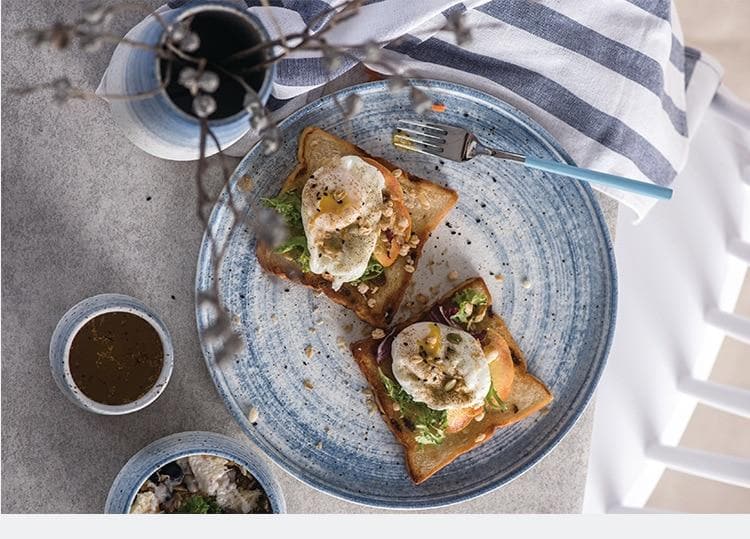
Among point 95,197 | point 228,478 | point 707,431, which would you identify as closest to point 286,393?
point 228,478

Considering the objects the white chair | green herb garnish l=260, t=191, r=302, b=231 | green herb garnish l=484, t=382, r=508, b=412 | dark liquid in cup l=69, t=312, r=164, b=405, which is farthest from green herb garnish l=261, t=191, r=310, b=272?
the white chair

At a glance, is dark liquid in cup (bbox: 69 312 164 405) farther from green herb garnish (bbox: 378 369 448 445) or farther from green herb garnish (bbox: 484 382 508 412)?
green herb garnish (bbox: 484 382 508 412)

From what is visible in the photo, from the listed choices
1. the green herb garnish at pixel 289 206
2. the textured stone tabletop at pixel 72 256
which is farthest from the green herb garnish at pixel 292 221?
the textured stone tabletop at pixel 72 256

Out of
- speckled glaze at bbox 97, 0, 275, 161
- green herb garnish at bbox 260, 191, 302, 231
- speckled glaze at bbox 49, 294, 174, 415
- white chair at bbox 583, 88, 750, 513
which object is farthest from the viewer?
white chair at bbox 583, 88, 750, 513

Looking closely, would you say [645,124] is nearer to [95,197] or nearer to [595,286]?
[595,286]

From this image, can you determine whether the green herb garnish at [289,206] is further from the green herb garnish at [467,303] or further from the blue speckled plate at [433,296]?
the green herb garnish at [467,303]

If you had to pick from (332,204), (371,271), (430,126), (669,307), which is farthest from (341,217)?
(669,307)

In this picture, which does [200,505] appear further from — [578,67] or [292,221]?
[578,67]
